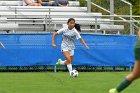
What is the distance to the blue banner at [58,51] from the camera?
74.8 ft

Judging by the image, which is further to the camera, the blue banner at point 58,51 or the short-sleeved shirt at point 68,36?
the blue banner at point 58,51

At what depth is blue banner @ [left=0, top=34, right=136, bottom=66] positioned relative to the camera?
22.8m

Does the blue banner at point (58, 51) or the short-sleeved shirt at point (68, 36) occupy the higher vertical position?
the short-sleeved shirt at point (68, 36)

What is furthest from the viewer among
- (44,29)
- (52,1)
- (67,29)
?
(52,1)

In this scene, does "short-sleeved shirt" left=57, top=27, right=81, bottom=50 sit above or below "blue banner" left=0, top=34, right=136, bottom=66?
above

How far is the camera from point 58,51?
23.0 metres

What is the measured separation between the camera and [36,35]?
23.0 meters

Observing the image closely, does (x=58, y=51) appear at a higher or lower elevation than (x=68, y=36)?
lower

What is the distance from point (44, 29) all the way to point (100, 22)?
121 inches

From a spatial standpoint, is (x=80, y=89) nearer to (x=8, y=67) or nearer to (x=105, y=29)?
(x=8, y=67)

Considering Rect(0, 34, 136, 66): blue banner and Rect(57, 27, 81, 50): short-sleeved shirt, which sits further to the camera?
Rect(0, 34, 136, 66): blue banner

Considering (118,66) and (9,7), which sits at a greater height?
(9,7)

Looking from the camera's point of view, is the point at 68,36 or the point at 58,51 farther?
the point at 58,51

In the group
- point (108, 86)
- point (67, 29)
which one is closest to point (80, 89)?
point (108, 86)
